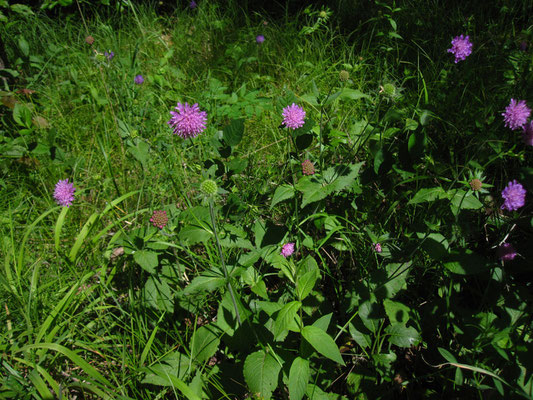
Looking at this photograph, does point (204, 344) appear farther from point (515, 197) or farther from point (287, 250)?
point (515, 197)

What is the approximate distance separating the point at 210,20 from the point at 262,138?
1.80 metres

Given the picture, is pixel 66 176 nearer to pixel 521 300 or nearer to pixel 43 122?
pixel 43 122

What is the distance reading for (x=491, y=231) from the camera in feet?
4.94

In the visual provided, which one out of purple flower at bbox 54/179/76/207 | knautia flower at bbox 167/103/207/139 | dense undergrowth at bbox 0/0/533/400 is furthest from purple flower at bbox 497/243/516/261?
purple flower at bbox 54/179/76/207

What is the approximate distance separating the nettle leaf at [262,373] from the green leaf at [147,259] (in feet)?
1.55

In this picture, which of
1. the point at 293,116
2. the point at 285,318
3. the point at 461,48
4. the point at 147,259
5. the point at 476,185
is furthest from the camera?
the point at 461,48

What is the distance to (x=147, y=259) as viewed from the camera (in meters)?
1.29

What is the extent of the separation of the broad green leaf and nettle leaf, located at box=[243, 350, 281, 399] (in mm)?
416

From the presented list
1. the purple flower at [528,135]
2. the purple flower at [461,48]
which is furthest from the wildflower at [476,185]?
the purple flower at [461,48]

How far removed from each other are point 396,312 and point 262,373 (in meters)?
0.50

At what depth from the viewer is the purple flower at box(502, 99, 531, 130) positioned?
3.96ft

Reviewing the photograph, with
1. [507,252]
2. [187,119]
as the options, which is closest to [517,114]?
[507,252]

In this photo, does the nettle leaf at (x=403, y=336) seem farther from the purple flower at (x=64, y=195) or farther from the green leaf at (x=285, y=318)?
the purple flower at (x=64, y=195)

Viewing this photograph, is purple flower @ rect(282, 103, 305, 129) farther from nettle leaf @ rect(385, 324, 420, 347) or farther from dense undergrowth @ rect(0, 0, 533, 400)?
nettle leaf @ rect(385, 324, 420, 347)
